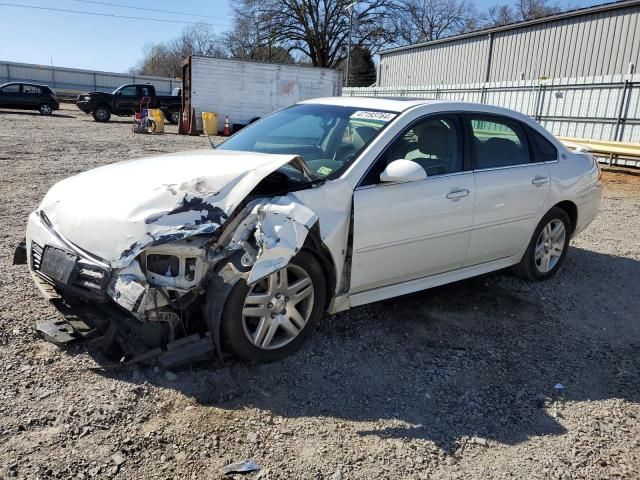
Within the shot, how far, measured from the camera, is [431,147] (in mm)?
4074

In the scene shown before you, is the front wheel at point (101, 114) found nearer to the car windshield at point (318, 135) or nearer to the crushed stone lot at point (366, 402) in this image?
the crushed stone lot at point (366, 402)

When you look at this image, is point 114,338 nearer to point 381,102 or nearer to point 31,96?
point 381,102

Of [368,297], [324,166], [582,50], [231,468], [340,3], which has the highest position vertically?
[340,3]

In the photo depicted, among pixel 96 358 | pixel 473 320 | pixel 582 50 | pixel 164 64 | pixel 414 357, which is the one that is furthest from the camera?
pixel 164 64

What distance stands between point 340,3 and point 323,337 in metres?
47.5

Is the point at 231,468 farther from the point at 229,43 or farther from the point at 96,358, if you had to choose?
the point at 229,43

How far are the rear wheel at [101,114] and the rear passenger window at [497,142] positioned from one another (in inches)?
1005

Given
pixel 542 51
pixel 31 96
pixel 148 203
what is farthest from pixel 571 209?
pixel 31 96

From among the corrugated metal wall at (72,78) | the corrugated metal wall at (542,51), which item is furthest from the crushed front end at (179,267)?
the corrugated metal wall at (72,78)

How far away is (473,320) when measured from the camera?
418cm

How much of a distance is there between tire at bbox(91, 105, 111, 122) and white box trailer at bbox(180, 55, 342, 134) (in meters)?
5.38

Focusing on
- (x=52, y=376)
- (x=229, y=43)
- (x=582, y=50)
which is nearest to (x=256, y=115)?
(x=582, y=50)

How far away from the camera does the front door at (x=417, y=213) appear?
354 centimetres

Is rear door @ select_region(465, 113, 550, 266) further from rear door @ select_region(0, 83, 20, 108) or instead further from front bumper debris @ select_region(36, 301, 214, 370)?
rear door @ select_region(0, 83, 20, 108)
